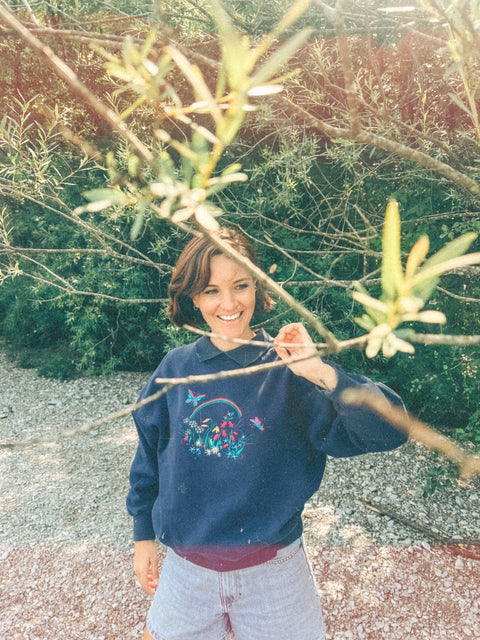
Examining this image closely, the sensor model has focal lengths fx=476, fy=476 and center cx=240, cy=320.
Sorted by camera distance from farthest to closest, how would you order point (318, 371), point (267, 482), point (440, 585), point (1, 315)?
point (1, 315)
point (440, 585)
point (267, 482)
point (318, 371)

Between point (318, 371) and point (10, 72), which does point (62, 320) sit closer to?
point (10, 72)

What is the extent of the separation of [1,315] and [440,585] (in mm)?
6201

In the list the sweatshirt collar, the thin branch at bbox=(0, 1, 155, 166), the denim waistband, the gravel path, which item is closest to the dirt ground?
the gravel path

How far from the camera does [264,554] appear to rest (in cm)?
139

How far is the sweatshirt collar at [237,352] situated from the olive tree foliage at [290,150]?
0.22 m

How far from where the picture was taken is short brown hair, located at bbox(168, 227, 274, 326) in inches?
57.2

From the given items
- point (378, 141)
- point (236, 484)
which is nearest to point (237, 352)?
point (236, 484)

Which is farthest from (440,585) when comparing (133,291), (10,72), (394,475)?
(10,72)

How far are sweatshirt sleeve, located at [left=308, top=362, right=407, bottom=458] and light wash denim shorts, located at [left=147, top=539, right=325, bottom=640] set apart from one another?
0.40 meters

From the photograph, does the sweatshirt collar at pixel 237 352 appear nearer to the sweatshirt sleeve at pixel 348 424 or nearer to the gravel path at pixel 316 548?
the sweatshirt sleeve at pixel 348 424

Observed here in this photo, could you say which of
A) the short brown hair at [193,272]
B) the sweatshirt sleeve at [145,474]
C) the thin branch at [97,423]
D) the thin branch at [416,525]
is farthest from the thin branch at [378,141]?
the thin branch at [416,525]

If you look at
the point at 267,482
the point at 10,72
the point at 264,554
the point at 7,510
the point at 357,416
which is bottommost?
the point at 7,510

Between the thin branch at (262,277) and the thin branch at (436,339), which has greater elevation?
the thin branch at (262,277)

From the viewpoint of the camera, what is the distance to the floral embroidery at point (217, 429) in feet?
4.56
